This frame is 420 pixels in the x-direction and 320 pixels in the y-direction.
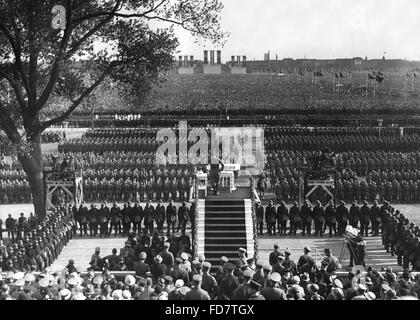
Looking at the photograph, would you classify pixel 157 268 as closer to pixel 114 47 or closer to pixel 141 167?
pixel 114 47

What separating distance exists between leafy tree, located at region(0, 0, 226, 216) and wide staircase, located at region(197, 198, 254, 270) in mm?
5371

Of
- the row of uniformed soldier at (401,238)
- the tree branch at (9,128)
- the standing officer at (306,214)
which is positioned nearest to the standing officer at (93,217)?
the tree branch at (9,128)

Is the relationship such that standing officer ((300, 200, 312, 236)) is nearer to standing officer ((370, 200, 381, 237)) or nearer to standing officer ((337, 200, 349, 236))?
standing officer ((337, 200, 349, 236))

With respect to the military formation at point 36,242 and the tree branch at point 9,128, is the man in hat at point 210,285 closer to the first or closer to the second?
the military formation at point 36,242

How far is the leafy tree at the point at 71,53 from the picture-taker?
69.9 ft

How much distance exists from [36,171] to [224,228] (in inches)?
291

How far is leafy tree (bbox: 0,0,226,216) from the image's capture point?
69.9ft

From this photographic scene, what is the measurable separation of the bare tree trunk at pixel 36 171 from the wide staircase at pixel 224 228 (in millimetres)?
6026

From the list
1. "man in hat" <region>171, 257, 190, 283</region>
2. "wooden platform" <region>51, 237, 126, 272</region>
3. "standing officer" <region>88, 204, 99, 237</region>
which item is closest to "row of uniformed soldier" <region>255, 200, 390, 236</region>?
"wooden platform" <region>51, 237, 126, 272</region>

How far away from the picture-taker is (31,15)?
20.3m

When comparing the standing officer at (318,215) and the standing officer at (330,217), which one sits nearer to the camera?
the standing officer at (318,215)

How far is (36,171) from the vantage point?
76.9 ft

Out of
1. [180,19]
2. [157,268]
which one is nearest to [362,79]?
[180,19]

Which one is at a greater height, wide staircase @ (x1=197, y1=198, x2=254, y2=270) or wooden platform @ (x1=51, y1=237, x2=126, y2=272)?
wide staircase @ (x1=197, y1=198, x2=254, y2=270)
